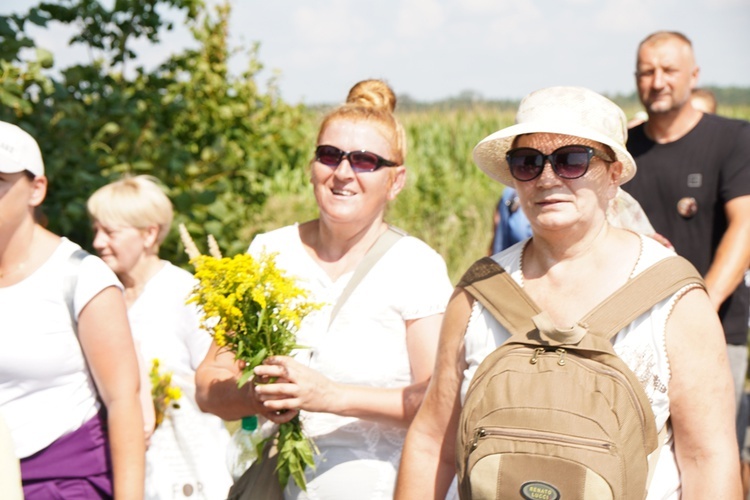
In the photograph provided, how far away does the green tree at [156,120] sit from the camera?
245 inches

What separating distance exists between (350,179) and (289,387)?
0.83m

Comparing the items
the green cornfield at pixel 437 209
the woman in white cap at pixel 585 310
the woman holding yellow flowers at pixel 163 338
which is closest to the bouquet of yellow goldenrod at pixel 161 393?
the woman holding yellow flowers at pixel 163 338

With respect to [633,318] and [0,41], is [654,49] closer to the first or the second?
[633,318]

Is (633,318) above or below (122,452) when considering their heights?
above

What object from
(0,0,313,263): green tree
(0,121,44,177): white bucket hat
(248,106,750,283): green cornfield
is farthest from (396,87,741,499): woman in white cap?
(248,106,750,283): green cornfield

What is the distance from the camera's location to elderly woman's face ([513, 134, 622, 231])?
2539 millimetres

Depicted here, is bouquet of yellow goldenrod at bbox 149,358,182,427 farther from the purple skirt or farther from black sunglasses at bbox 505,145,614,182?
black sunglasses at bbox 505,145,614,182

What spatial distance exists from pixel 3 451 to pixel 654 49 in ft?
12.2

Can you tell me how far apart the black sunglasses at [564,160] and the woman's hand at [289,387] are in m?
0.91

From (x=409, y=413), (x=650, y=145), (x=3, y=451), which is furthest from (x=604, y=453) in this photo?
(x=650, y=145)

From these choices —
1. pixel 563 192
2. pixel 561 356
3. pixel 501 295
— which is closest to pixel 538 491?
pixel 561 356

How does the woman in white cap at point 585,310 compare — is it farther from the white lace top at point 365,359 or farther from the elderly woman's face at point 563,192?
the white lace top at point 365,359

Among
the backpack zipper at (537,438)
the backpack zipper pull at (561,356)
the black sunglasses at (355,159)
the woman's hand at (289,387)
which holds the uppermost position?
the black sunglasses at (355,159)

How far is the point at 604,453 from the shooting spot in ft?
7.23
